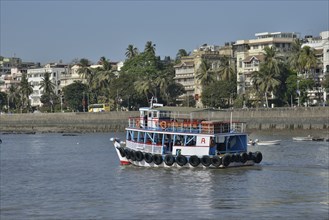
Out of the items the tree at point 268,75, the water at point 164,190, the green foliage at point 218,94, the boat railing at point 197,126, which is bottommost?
the water at point 164,190

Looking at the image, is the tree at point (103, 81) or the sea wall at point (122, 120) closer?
the sea wall at point (122, 120)

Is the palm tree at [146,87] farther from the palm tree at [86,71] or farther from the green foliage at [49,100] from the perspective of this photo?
the green foliage at [49,100]

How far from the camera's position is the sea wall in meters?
112

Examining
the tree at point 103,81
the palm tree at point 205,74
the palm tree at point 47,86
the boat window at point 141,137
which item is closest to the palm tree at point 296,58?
the palm tree at point 205,74

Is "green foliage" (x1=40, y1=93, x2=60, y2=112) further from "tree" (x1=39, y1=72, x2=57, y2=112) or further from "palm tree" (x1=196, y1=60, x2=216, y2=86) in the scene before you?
"palm tree" (x1=196, y1=60, x2=216, y2=86)

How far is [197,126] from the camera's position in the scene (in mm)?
59469

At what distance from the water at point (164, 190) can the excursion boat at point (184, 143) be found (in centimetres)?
82

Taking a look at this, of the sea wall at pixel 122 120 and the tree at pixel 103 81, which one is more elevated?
the tree at pixel 103 81

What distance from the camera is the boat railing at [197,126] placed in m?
58.7

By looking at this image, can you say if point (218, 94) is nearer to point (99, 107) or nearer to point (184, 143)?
point (99, 107)

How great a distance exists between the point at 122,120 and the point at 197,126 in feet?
273

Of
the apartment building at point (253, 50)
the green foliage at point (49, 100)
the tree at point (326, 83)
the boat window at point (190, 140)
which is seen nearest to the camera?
the boat window at point (190, 140)

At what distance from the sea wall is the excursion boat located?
33600mm

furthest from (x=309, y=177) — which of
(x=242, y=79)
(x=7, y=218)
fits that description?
(x=242, y=79)
